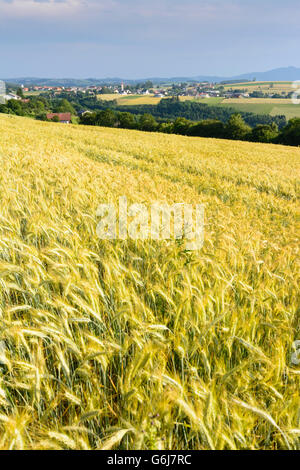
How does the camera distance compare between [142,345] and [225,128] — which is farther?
[225,128]

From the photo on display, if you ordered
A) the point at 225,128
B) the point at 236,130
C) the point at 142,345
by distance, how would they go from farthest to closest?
the point at 225,128 → the point at 236,130 → the point at 142,345

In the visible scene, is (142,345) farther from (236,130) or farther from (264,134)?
(236,130)

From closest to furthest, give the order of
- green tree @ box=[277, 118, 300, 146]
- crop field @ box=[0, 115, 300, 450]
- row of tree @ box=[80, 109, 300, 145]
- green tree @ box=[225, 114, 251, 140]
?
crop field @ box=[0, 115, 300, 450] → green tree @ box=[277, 118, 300, 146] → row of tree @ box=[80, 109, 300, 145] → green tree @ box=[225, 114, 251, 140]

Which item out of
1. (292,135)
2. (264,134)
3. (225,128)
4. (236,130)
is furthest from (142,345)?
(225,128)

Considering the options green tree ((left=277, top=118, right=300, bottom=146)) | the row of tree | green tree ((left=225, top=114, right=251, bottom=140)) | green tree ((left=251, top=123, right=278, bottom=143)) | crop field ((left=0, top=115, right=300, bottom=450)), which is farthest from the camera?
green tree ((left=225, top=114, right=251, bottom=140))

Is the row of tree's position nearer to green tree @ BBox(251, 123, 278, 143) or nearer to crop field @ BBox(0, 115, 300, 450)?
green tree @ BBox(251, 123, 278, 143)

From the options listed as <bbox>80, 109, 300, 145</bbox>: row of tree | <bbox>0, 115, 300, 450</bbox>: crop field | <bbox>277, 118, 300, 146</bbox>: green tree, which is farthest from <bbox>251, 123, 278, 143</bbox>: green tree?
<bbox>0, 115, 300, 450</bbox>: crop field

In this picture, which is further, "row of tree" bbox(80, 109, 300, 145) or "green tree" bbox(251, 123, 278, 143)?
"green tree" bbox(251, 123, 278, 143)

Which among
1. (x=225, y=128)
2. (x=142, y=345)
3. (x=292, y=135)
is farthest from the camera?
(x=225, y=128)

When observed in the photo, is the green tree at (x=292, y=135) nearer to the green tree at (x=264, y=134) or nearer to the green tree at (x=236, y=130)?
the green tree at (x=264, y=134)

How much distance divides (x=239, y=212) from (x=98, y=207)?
2.56 meters

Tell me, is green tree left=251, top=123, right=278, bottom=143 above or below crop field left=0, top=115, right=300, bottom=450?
above

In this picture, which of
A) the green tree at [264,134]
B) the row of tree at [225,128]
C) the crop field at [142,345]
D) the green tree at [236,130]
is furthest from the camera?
the green tree at [236,130]

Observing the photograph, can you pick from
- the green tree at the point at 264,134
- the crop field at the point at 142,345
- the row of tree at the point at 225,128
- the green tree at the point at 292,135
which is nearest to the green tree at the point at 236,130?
the row of tree at the point at 225,128
